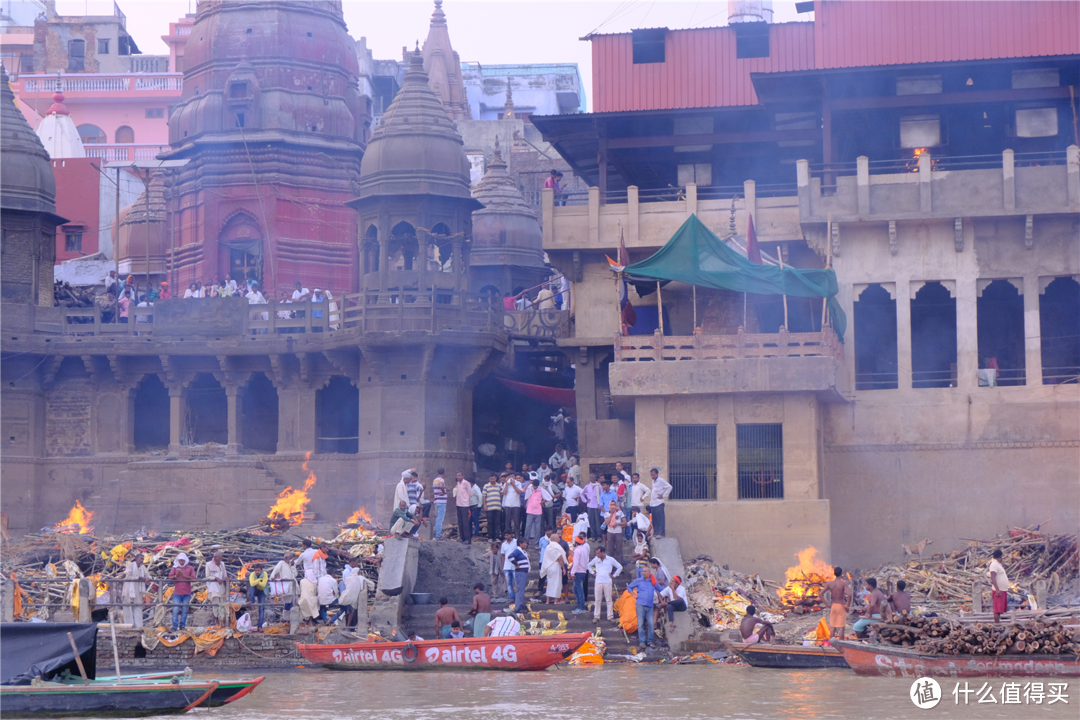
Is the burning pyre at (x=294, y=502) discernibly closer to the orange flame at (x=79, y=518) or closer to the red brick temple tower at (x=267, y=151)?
the orange flame at (x=79, y=518)

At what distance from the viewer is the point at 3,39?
69.4 metres

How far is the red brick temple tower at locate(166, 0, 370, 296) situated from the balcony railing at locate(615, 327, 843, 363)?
13057mm

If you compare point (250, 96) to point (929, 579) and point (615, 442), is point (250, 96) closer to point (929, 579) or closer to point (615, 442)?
point (615, 442)

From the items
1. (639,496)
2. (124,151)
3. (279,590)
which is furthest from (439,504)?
(124,151)

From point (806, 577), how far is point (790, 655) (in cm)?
672

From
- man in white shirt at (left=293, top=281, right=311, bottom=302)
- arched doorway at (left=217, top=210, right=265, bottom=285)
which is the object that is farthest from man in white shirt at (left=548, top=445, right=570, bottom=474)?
arched doorway at (left=217, top=210, right=265, bottom=285)

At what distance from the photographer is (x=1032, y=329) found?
2983 cm

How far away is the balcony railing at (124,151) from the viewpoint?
2349 inches

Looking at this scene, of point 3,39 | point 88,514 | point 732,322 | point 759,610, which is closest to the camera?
point 759,610

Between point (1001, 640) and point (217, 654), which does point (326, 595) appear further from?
point (1001, 640)

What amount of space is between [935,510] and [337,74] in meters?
19.9

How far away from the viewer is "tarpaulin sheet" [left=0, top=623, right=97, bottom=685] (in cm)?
1638

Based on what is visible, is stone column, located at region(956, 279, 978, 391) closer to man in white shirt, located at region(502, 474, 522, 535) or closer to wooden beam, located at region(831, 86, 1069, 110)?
wooden beam, located at region(831, 86, 1069, 110)

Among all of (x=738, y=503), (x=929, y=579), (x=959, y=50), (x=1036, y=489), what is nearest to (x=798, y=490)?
(x=738, y=503)
